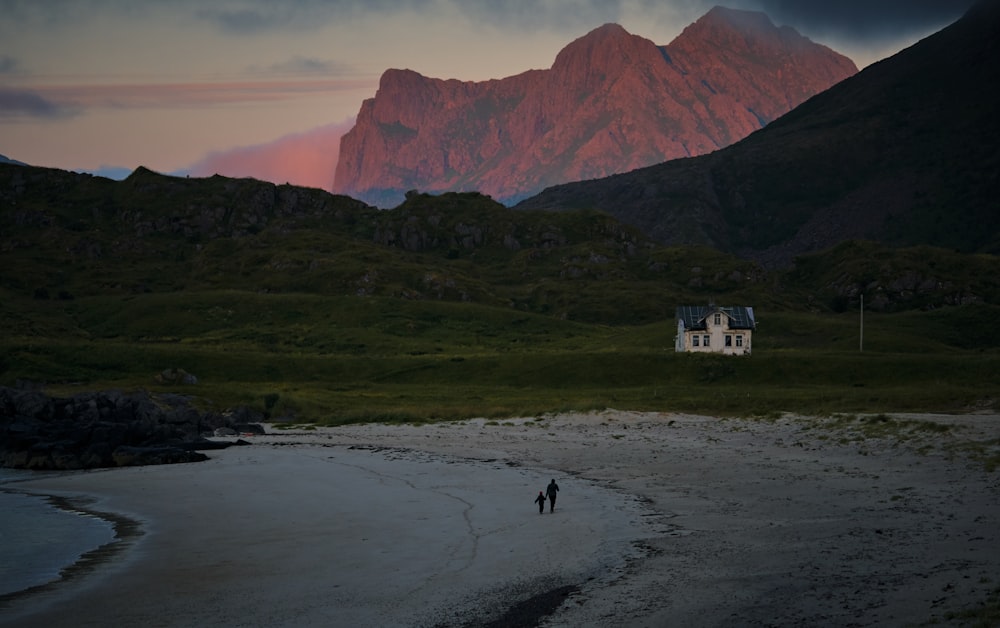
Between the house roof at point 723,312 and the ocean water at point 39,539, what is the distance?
320 feet

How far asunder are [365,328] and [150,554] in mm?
152713

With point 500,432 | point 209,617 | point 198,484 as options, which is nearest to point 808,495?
point 209,617

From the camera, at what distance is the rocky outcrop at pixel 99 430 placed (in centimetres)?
6456

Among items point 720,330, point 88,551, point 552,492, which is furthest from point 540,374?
point 88,551

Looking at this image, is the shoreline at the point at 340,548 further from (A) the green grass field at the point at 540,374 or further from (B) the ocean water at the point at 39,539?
(A) the green grass field at the point at 540,374

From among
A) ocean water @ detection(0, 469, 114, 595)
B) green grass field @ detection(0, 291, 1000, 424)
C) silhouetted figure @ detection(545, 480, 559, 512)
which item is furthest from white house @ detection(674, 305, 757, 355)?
ocean water @ detection(0, 469, 114, 595)

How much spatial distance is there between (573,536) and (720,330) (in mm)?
103117

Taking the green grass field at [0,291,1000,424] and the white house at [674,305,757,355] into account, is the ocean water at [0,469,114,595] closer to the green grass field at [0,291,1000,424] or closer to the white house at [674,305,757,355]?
the green grass field at [0,291,1000,424]

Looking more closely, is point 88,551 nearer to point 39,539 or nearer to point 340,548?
point 39,539

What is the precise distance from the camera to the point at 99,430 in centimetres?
6862

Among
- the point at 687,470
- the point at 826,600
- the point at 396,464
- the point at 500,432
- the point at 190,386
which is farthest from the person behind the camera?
the point at 190,386

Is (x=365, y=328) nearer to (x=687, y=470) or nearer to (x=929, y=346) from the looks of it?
(x=929, y=346)

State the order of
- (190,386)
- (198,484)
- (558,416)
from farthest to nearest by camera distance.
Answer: (190,386) < (558,416) < (198,484)

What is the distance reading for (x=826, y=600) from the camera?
74.0 feet
